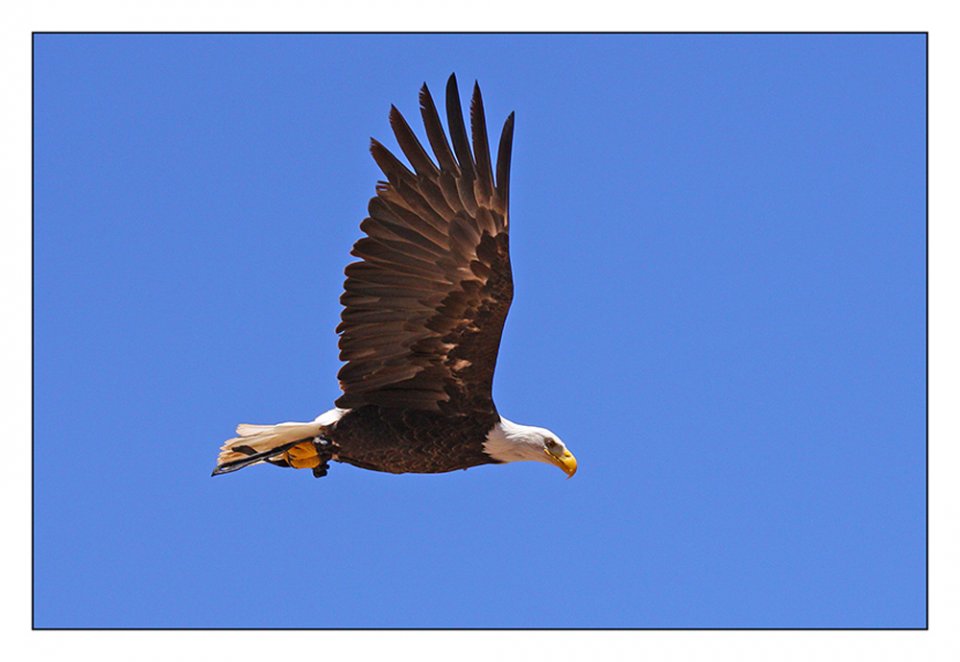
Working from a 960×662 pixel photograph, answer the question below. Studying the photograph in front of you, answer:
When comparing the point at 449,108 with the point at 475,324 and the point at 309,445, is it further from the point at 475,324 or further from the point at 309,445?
the point at 309,445

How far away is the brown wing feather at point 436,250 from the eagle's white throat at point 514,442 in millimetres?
553

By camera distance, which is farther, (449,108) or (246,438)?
(246,438)

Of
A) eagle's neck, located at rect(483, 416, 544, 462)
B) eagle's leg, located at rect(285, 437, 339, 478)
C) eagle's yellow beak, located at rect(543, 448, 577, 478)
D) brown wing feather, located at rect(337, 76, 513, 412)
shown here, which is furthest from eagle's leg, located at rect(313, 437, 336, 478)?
eagle's yellow beak, located at rect(543, 448, 577, 478)

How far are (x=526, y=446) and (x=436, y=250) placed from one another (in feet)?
5.08

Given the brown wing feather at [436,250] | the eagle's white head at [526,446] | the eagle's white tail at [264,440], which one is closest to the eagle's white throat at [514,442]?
the eagle's white head at [526,446]

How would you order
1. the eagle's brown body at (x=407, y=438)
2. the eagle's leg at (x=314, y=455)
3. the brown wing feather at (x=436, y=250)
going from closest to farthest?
1. the brown wing feather at (x=436, y=250)
2. the eagle's brown body at (x=407, y=438)
3. the eagle's leg at (x=314, y=455)

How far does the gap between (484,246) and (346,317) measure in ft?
3.50

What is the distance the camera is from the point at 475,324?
30.6 feet

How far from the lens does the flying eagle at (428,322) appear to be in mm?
9148

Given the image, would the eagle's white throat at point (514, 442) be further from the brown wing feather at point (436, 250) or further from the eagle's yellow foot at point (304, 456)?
the eagle's yellow foot at point (304, 456)

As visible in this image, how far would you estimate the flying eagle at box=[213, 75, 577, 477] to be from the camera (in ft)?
30.0

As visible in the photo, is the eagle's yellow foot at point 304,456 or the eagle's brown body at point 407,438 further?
the eagle's yellow foot at point 304,456

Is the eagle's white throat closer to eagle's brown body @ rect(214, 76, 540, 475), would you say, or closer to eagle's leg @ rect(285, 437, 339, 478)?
eagle's brown body @ rect(214, 76, 540, 475)
